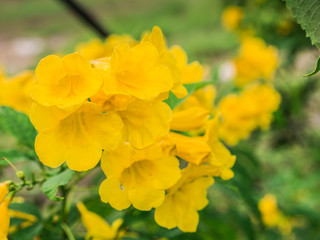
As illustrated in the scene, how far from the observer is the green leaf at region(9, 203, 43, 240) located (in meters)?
0.78

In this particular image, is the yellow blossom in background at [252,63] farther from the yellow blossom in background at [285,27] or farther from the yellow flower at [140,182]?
the yellow flower at [140,182]

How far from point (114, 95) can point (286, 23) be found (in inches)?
68.9

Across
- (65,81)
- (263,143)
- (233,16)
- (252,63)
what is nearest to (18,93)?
(65,81)

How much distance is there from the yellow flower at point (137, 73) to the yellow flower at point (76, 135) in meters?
0.05

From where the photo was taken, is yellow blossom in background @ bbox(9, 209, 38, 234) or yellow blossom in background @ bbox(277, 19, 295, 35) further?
yellow blossom in background @ bbox(277, 19, 295, 35)

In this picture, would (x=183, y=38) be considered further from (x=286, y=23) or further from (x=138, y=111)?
(x=138, y=111)

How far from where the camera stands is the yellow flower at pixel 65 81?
54 centimetres

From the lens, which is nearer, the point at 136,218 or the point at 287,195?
the point at 136,218

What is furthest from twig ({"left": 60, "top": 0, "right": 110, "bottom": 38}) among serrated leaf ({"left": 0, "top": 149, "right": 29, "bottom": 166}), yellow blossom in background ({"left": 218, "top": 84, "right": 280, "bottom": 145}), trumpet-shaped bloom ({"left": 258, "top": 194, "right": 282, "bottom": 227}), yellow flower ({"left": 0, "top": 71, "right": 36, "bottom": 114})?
trumpet-shaped bloom ({"left": 258, "top": 194, "right": 282, "bottom": 227})

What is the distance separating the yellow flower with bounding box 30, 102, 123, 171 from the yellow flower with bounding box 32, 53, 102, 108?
17 mm

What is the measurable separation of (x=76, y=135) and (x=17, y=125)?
0.26 metres

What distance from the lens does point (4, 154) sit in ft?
2.46

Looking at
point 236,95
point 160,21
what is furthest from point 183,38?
point 236,95

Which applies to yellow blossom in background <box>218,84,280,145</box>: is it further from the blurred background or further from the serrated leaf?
the serrated leaf
